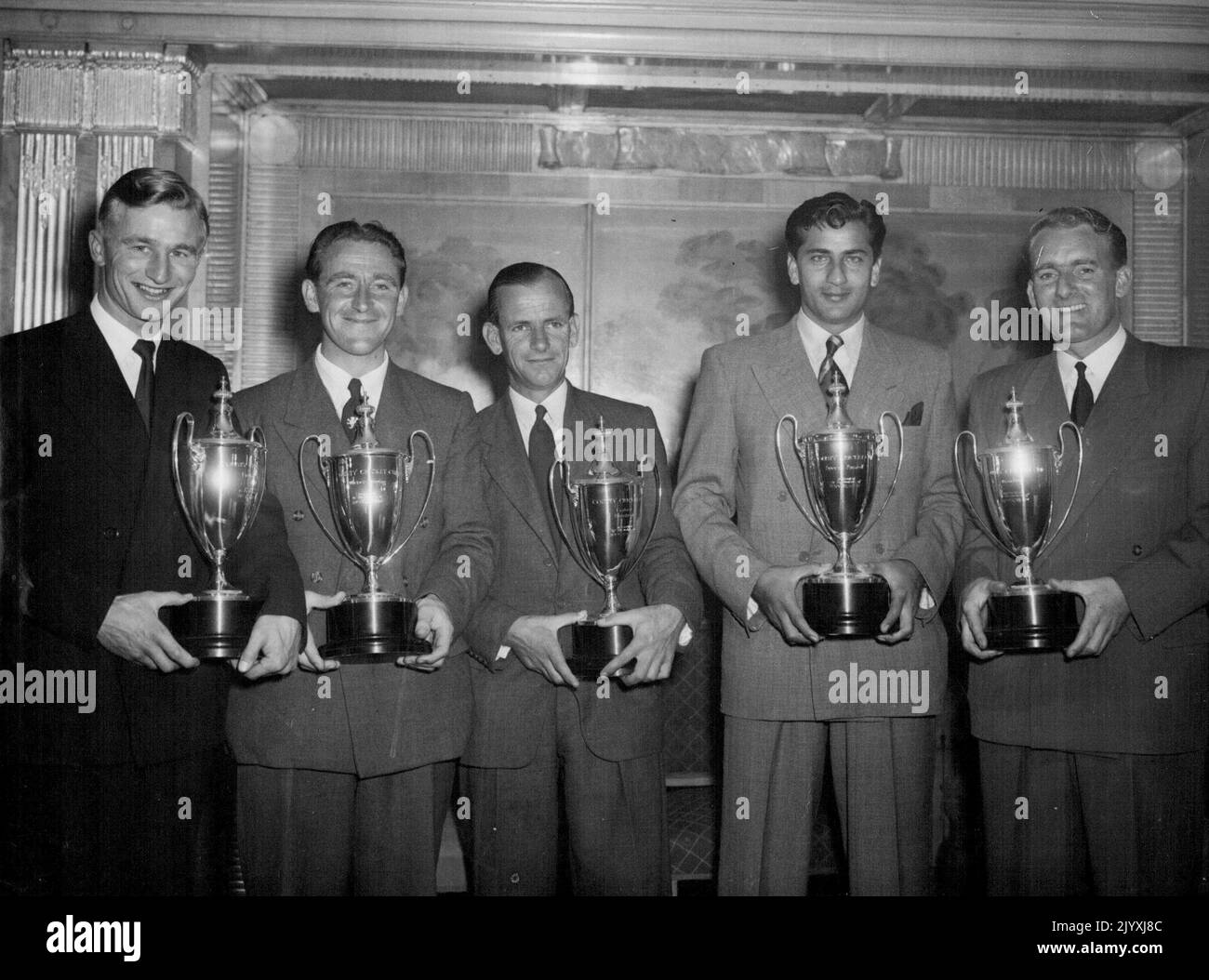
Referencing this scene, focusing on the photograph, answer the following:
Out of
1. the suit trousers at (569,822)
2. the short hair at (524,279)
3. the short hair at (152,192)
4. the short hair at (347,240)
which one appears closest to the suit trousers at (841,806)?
the suit trousers at (569,822)

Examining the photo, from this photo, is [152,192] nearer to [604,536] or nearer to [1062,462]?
[604,536]

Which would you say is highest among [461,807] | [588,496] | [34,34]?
[34,34]

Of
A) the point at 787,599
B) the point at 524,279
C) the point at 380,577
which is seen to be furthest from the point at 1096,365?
the point at 380,577

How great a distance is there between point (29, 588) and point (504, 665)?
96 cm

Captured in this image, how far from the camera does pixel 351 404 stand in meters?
2.36

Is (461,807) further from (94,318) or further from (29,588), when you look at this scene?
(94,318)

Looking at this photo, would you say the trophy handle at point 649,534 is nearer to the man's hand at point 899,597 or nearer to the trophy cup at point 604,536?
the trophy cup at point 604,536

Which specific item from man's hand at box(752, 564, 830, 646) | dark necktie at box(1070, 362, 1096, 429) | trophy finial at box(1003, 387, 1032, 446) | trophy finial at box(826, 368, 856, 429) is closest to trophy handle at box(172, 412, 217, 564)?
man's hand at box(752, 564, 830, 646)

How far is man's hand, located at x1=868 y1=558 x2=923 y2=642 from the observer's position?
217 centimetres

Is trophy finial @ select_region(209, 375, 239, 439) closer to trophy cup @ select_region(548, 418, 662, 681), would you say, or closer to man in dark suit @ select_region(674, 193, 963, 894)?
trophy cup @ select_region(548, 418, 662, 681)

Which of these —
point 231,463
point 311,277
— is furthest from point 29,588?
point 311,277

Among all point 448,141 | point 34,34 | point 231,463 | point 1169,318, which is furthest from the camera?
point 448,141

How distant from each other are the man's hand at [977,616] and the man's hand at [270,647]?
1.33 meters
